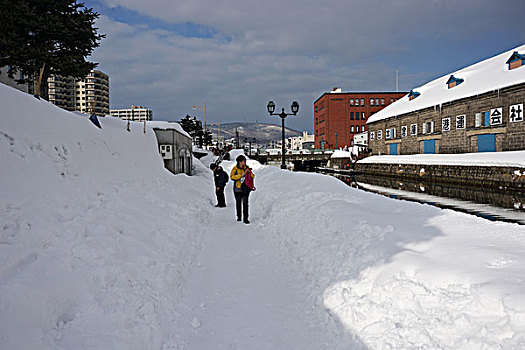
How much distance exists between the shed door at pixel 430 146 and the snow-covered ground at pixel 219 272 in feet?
112

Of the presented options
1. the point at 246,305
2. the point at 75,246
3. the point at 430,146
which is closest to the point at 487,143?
the point at 430,146

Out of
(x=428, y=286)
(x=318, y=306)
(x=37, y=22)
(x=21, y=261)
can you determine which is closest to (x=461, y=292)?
(x=428, y=286)

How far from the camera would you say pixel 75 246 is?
4.11 m

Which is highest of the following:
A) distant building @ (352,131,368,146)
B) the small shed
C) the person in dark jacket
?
distant building @ (352,131,368,146)

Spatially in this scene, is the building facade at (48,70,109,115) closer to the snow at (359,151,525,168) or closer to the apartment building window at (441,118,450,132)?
the snow at (359,151,525,168)

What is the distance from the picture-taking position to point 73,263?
3.80m

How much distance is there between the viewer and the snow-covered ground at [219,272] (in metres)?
3.00

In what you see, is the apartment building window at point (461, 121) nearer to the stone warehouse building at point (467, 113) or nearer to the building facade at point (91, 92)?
the stone warehouse building at point (467, 113)

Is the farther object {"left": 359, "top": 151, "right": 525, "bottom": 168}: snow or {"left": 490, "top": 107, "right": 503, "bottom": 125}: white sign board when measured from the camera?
{"left": 490, "top": 107, "right": 503, "bottom": 125}: white sign board

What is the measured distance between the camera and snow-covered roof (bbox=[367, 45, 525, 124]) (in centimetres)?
2752

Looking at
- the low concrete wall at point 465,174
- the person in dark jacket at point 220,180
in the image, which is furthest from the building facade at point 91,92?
the person in dark jacket at point 220,180

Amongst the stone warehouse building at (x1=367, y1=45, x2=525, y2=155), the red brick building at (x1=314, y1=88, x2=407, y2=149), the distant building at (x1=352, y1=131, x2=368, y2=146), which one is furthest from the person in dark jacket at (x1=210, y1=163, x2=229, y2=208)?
the red brick building at (x1=314, y1=88, x2=407, y2=149)

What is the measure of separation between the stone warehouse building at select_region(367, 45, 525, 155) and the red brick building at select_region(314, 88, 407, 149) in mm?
33953

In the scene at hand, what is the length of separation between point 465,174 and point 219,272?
2645cm
